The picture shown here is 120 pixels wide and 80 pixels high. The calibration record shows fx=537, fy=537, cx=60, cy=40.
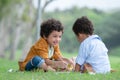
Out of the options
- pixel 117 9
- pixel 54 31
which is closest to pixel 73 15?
pixel 117 9

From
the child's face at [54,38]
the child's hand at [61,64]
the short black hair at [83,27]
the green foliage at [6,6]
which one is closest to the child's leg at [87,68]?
the child's hand at [61,64]

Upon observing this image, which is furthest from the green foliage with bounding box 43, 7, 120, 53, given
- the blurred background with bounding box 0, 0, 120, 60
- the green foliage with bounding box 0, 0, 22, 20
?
the green foliage with bounding box 0, 0, 22, 20

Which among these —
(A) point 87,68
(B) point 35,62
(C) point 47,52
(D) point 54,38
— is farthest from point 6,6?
(A) point 87,68

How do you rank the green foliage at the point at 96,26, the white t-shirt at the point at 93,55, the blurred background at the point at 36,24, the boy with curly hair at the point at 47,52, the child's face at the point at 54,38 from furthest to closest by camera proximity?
the green foliage at the point at 96,26 → the blurred background at the point at 36,24 → the child's face at the point at 54,38 → the boy with curly hair at the point at 47,52 → the white t-shirt at the point at 93,55

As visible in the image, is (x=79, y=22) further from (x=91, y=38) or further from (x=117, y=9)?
(x=117, y=9)

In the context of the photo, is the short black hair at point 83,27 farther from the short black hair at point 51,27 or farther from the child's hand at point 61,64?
the child's hand at point 61,64

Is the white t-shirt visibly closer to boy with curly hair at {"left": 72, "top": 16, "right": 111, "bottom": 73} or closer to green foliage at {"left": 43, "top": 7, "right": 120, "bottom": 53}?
boy with curly hair at {"left": 72, "top": 16, "right": 111, "bottom": 73}

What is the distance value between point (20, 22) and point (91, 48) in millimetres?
27292

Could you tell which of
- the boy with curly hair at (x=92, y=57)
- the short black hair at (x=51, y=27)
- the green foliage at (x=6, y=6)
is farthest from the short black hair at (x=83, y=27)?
the green foliage at (x=6, y=6)

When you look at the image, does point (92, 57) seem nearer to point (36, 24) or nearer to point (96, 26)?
point (36, 24)

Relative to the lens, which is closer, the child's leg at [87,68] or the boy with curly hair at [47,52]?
the child's leg at [87,68]

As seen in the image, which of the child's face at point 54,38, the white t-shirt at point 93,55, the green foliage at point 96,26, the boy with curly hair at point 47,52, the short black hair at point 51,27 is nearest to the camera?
the white t-shirt at point 93,55

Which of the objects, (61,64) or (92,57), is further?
(61,64)

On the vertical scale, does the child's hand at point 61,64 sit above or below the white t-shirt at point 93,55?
below
